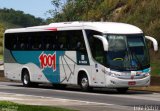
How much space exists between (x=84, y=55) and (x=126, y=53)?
2.47 meters

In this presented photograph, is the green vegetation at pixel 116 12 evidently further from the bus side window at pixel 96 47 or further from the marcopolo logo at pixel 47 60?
the bus side window at pixel 96 47

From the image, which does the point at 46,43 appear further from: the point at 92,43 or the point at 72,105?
the point at 72,105

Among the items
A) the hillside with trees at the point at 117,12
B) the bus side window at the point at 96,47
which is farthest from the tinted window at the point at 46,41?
the hillside with trees at the point at 117,12

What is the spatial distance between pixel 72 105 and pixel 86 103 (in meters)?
1.10

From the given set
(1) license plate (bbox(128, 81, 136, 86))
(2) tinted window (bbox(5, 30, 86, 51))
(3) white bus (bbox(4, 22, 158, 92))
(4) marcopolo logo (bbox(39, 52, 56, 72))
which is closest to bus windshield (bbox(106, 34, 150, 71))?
(3) white bus (bbox(4, 22, 158, 92))

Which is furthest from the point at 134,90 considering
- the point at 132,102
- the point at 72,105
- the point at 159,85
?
the point at 72,105

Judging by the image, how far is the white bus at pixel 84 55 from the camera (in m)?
29.5

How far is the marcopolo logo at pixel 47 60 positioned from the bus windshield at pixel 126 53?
5190 millimetres

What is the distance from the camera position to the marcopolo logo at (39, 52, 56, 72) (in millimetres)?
34188

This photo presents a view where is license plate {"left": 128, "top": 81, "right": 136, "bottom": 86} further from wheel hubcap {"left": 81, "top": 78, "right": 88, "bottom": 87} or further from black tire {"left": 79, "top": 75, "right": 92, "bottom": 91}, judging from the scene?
wheel hubcap {"left": 81, "top": 78, "right": 88, "bottom": 87}

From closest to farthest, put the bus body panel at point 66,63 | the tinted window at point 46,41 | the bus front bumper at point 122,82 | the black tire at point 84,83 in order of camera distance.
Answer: the bus front bumper at point 122,82 → the bus body panel at point 66,63 → the black tire at point 84,83 → the tinted window at point 46,41

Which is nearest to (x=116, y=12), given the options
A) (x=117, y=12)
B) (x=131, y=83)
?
(x=117, y=12)

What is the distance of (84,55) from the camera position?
31.2 m

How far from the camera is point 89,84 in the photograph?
102 ft
